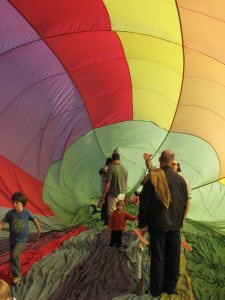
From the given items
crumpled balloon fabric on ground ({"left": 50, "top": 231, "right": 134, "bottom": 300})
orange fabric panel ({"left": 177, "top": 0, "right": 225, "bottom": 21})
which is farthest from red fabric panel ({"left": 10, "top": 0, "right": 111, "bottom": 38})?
crumpled balloon fabric on ground ({"left": 50, "top": 231, "right": 134, "bottom": 300})

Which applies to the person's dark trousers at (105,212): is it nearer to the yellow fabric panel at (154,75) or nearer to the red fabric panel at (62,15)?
the yellow fabric panel at (154,75)

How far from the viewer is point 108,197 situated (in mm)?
6855

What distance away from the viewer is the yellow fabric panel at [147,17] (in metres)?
6.52

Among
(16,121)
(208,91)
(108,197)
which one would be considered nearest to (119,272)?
(108,197)

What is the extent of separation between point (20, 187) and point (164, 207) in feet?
10.6

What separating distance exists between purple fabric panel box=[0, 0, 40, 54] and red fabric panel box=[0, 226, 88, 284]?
8.35 ft

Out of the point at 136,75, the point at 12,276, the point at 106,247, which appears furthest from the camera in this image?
the point at 136,75

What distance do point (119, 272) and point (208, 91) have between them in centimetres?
356

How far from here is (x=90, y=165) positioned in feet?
28.3

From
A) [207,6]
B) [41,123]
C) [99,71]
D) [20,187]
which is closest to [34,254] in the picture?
[20,187]

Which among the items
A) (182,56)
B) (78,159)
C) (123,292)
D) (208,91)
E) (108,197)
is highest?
(182,56)

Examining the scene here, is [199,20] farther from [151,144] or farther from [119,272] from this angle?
[119,272]

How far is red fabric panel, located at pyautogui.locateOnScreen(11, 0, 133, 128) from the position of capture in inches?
247

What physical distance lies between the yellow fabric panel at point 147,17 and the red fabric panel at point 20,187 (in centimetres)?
247
